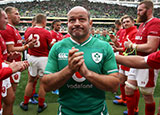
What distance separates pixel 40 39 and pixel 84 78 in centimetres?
227

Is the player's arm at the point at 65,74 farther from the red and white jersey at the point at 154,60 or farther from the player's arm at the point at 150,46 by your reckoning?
the player's arm at the point at 150,46

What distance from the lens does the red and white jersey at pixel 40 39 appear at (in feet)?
10.9

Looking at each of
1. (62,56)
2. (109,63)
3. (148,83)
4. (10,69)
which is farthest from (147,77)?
(10,69)

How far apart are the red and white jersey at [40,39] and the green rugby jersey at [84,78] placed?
6.75 feet

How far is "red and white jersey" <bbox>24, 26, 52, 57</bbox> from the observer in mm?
3324

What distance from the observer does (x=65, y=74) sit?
119 cm

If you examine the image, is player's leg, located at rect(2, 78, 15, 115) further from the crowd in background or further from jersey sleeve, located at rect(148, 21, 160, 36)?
the crowd in background

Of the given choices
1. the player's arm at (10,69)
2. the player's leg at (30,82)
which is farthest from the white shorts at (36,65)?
the player's arm at (10,69)

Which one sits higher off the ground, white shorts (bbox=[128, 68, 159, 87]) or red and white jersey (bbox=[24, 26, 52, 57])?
red and white jersey (bbox=[24, 26, 52, 57])

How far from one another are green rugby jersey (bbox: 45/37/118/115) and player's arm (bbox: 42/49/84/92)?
3.6 inches

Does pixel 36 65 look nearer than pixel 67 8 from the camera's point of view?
Yes

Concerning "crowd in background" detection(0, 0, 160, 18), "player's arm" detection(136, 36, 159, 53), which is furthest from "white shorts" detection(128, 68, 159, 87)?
"crowd in background" detection(0, 0, 160, 18)

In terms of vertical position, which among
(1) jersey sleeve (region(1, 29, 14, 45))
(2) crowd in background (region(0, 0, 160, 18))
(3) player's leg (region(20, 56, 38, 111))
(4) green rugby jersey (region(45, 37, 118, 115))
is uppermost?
(2) crowd in background (region(0, 0, 160, 18))

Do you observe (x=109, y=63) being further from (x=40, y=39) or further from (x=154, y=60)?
(x=40, y=39)
